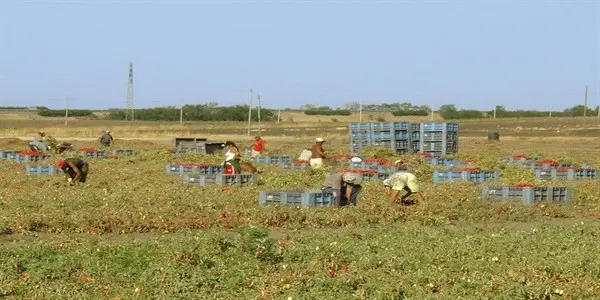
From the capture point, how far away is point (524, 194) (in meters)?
19.5

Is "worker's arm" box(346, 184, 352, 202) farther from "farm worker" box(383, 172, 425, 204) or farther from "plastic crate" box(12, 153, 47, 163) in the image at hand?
"plastic crate" box(12, 153, 47, 163)

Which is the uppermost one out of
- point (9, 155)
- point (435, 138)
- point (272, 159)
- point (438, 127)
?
point (438, 127)

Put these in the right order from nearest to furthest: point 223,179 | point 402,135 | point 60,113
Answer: point 223,179 < point 402,135 < point 60,113

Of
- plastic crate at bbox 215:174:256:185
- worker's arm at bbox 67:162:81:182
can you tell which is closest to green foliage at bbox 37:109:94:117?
worker's arm at bbox 67:162:81:182

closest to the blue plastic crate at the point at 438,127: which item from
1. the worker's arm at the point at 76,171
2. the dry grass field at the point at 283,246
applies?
the dry grass field at the point at 283,246

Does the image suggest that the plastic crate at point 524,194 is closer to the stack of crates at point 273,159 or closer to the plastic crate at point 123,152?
the stack of crates at point 273,159

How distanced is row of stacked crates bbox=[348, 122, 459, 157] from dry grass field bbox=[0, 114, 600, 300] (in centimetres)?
1301

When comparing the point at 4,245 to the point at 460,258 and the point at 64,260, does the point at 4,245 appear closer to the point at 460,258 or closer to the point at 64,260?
the point at 64,260

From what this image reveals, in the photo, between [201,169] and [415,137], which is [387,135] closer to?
[415,137]

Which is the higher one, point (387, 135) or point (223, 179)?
point (387, 135)

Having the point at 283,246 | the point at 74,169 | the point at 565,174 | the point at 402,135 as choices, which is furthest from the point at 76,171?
the point at 402,135

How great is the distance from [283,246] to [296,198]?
234 inches

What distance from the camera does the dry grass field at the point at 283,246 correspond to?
398 inches

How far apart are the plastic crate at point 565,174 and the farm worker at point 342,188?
8577 millimetres
